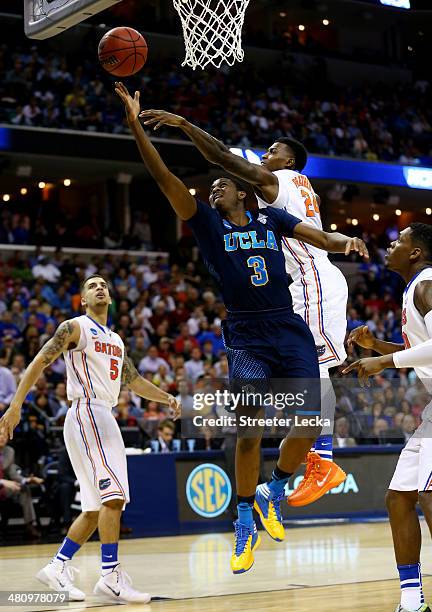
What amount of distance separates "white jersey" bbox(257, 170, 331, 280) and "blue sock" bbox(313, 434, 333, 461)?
1.15 meters

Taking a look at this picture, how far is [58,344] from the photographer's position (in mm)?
7793

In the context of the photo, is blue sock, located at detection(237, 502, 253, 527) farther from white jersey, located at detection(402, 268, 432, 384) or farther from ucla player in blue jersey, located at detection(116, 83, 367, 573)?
white jersey, located at detection(402, 268, 432, 384)

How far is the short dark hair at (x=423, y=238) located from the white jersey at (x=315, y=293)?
0.75 m

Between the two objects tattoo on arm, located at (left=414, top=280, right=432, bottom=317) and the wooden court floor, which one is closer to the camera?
tattoo on arm, located at (left=414, top=280, right=432, bottom=317)

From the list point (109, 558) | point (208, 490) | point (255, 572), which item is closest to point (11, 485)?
point (208, 490)

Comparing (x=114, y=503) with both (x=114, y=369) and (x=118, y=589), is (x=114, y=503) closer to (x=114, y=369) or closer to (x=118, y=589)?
(x=118, y=589)

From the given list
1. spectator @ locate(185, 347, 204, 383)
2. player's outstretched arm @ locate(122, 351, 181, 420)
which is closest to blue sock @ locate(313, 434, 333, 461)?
player's outstretched arm @ locate(122, 351, 181, 420)

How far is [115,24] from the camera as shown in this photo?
75.8 feet

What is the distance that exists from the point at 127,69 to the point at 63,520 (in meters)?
7.33

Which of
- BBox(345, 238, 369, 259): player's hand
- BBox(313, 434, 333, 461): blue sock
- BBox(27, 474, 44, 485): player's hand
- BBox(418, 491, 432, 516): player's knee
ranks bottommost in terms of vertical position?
BBox(418, 491, 432, 516): player's knee

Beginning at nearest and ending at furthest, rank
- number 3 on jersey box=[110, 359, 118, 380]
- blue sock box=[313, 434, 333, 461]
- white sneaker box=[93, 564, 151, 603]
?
blue sock box=[313, 434, 333, 461], white sneaker box=[93, 564, 151, 603], number 3 on jersey box=[110, 359, 118, 380]

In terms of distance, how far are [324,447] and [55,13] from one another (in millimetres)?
3672

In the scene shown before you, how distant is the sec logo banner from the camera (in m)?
12.6

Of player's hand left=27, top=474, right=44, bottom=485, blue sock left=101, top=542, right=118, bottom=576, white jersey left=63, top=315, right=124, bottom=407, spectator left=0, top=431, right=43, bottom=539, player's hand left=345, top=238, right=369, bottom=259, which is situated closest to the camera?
player's hand left=345, top=238, right=369, bottom=259
